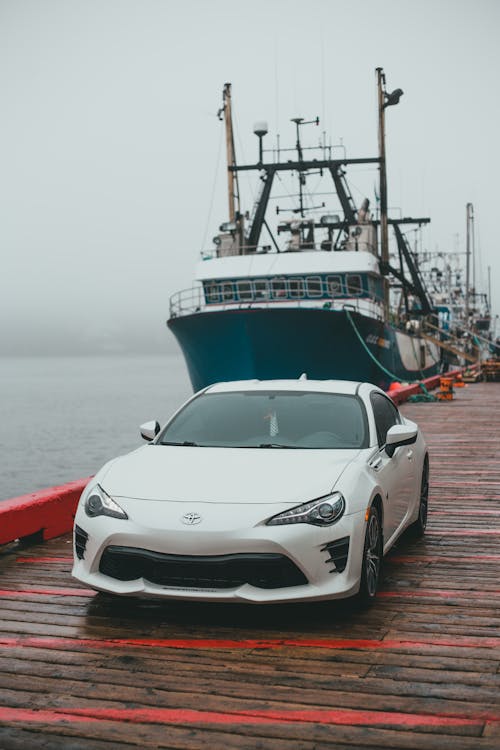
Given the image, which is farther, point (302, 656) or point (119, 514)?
point (119, 514)

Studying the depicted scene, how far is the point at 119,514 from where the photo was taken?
5.39 metres

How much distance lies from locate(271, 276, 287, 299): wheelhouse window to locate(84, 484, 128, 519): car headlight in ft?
77.1

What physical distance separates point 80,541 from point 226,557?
982mm

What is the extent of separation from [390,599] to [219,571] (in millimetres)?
1369

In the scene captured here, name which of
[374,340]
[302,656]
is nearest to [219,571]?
[302,656]

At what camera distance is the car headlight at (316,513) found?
523 centimetres

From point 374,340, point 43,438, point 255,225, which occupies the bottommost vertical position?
point 43,438

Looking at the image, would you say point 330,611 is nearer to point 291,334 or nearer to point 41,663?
point 41,663

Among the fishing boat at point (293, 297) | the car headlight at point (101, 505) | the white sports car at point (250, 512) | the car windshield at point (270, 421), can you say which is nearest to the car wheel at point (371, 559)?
the white sports car at point (250, 512)

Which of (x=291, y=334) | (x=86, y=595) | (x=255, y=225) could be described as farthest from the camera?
(x=255, y=225)

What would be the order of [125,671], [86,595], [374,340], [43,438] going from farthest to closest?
[43,438] → [374,340] → [86,595] → [125,671]

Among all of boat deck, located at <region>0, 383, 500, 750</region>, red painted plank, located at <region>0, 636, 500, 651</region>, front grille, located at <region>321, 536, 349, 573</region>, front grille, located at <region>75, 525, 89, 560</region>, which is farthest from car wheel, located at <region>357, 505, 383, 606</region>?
front grille, located at <region>75, 525, 89, 560</region>

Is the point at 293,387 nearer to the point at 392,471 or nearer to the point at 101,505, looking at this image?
the point at 392,471

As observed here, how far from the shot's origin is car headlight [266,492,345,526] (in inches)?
206
